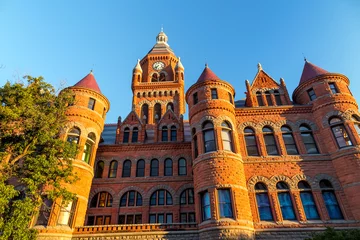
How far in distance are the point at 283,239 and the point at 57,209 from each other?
1471cm

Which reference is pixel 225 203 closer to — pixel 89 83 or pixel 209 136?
pixel 209 136

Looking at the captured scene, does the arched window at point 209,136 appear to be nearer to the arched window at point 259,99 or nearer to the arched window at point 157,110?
the arched window at point 259,99

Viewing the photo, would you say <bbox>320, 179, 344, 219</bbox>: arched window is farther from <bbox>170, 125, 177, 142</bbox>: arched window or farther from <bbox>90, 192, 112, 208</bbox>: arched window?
<bbox>90, 192, 112, 208</bbox>: arched window

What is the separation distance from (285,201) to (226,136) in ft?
19.3

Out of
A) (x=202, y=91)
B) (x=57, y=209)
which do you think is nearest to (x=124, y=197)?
(x=57, y=209)

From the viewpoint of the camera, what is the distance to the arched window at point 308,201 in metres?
15.6

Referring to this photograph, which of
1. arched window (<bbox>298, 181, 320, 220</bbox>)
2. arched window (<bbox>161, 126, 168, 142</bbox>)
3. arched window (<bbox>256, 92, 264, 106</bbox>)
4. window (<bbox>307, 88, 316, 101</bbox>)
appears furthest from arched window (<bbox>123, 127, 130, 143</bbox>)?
window (<bbox>307, 88, 316, 101</bbox>)

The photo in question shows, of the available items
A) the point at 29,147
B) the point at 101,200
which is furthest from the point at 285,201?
the point at 29,147

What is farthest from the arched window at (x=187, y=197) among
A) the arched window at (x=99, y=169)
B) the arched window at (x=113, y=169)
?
the arched window at (x=99, y=169)

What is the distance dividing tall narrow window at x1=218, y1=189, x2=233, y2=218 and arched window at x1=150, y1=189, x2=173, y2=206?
622 centimetres

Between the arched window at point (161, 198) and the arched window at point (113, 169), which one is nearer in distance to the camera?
the arched window at point (161, 198)

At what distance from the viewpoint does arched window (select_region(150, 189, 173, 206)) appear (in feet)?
66.3

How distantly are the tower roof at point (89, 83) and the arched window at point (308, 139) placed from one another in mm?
18072

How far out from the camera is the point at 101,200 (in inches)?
809
